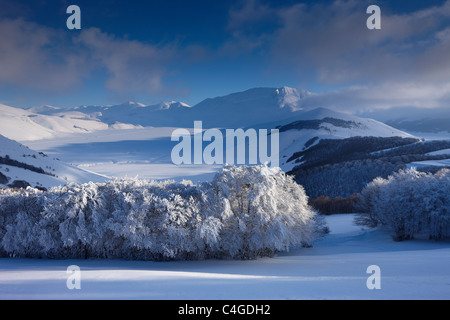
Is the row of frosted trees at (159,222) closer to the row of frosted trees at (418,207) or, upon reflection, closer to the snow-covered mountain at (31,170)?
the row of frosted trees at (418,207)

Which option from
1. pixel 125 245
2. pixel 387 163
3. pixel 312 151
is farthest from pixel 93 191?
pixel 312 151

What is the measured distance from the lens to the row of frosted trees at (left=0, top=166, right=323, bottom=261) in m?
26.3

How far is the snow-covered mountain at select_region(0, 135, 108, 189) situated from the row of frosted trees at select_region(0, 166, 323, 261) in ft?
263

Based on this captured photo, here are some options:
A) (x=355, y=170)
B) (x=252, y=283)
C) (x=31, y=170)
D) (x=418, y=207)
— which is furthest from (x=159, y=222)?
(x=31, y=170)

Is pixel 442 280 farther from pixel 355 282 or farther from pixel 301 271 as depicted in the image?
pixel 301 271

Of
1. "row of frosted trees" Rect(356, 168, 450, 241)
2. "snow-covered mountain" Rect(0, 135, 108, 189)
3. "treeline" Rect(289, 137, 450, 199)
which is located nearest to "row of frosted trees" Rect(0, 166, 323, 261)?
"row of frosted trees" Rect(356, 168, 450, 241)

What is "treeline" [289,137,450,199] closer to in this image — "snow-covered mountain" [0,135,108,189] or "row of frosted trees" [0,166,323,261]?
"row of frosted trees" [0,166,323,261]

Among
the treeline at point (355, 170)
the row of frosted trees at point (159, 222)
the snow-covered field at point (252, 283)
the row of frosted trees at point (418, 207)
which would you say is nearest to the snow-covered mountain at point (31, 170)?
the row of frosted trees at point (159, 222)

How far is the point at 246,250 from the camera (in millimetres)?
28312

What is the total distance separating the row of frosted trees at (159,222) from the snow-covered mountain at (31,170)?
80.3m

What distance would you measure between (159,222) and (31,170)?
115205 millimetres

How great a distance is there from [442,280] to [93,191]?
88.5 feet

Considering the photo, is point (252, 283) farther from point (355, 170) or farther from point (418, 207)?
point (355, 170)
